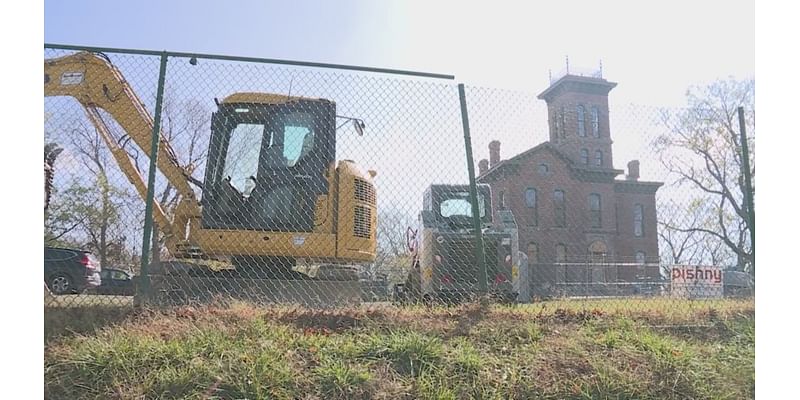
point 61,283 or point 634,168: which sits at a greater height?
point 634,168

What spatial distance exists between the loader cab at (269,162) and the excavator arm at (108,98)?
50cm

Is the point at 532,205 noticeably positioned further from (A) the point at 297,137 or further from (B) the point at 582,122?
(A) the point at 297,137

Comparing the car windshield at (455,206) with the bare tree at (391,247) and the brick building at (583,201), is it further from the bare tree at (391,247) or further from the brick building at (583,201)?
the brick building at (583,201)

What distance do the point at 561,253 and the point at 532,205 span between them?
2.96 metres

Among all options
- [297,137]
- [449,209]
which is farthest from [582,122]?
[297,137]

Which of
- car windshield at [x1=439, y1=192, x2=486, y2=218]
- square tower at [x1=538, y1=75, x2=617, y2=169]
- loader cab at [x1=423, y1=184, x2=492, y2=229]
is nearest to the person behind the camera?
loader cab at [x1=423, y1=184, x2=492, y2=229]

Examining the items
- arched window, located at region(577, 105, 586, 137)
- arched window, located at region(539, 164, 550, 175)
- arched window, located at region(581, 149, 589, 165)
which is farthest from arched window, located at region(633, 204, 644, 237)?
arched window, located at region(539, 164, 550, 175)

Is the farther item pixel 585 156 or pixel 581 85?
pixel 581 85

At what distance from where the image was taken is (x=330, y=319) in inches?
187

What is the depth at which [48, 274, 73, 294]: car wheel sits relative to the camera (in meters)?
9.66

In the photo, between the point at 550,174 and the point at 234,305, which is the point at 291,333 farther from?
the point at 550,174

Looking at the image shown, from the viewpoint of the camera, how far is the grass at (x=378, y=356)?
3.64 m

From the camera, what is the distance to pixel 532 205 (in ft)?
93.8

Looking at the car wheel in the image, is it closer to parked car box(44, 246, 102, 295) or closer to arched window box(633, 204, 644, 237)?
parked car box(44, 246, 102, 295)
